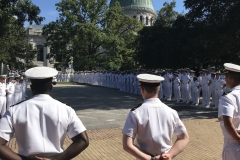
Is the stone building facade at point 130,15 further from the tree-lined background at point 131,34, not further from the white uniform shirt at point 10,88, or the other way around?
the white uniform shirt at point 10,88

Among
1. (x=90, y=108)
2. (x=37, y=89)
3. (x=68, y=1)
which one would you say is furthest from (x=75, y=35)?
(x=37, y=89)

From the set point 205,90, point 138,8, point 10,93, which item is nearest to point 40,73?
point 10,93

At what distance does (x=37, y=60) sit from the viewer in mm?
76812

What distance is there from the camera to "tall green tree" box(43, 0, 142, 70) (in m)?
41.3

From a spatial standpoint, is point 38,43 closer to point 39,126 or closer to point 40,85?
point 40,85

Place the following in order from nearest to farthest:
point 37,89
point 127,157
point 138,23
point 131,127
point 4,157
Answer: point 4,157 → point 37,89 → point 131,127 → point 127,157 → point 138,23

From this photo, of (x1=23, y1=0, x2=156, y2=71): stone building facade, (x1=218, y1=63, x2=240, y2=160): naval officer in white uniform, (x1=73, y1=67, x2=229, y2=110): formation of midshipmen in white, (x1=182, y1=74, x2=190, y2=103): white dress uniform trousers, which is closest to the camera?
(x1=218, y1=63, x2=240, y2=160): naval officer in white uniform

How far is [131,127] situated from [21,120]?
101 centimetres

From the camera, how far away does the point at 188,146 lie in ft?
24.7

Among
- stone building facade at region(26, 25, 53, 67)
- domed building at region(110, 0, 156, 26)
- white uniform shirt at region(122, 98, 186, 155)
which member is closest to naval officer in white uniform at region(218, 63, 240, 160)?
white uniform shirt at region(122, 98, 186, 155)

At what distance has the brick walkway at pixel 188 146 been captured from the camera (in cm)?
665

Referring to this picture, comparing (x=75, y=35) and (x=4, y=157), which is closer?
(x=4, y=157)

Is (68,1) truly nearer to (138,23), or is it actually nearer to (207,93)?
(138,23)

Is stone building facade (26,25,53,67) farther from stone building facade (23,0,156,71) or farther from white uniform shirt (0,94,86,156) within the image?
white uniform shirt (0,94,86,156)
